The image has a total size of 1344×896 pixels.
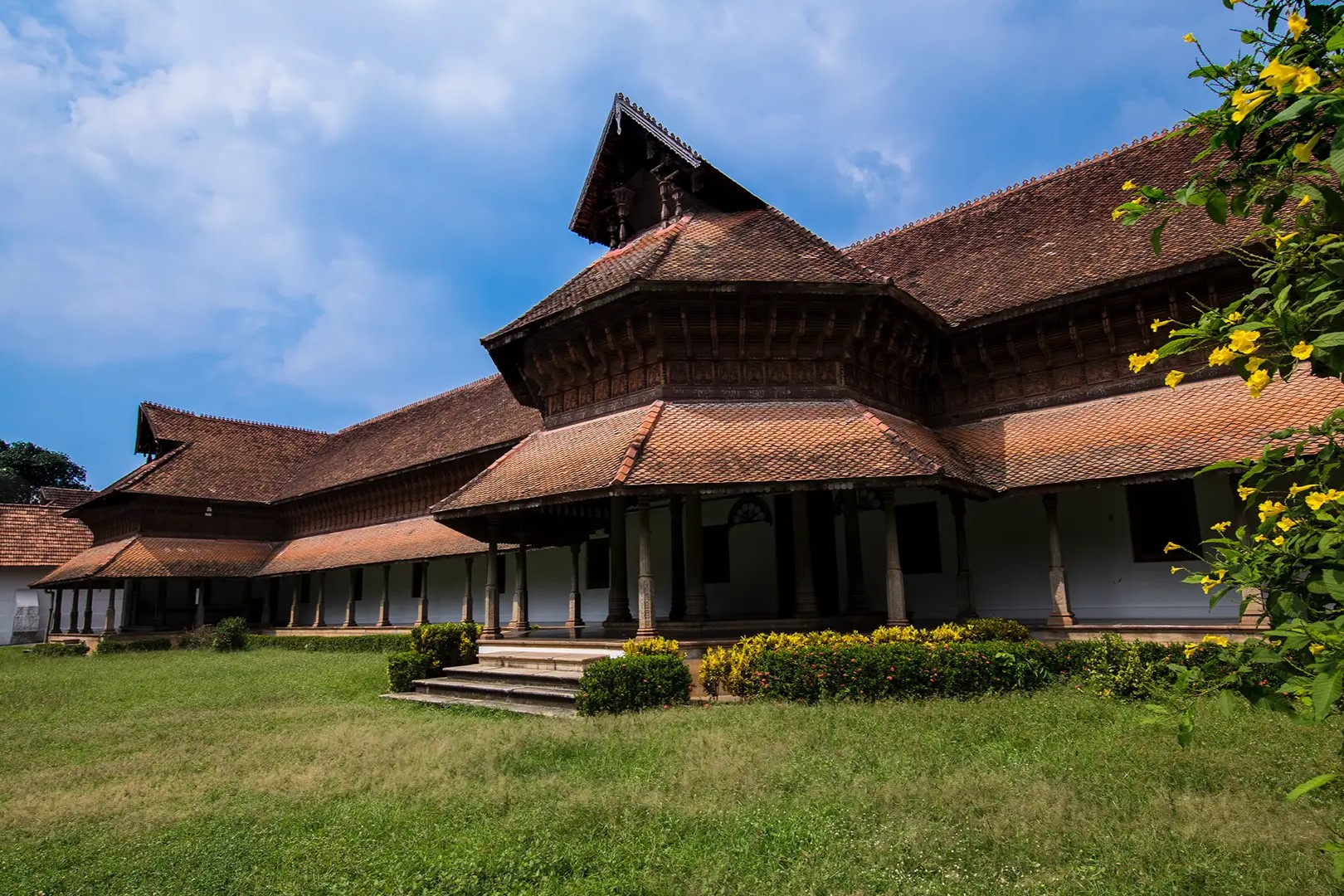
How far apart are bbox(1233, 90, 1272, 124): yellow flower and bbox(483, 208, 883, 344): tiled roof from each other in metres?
11.2

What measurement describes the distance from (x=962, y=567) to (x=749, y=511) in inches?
183

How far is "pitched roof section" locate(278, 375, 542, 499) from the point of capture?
84.5 feet

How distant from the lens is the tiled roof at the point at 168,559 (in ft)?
97.7

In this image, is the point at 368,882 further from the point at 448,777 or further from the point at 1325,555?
the point at 1325,555

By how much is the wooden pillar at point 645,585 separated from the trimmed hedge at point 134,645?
24.3 metres

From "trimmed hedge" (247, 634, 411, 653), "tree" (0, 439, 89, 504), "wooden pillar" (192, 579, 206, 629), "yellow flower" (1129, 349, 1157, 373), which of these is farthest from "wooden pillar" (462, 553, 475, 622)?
"tree" (0, 439, 89, 504)

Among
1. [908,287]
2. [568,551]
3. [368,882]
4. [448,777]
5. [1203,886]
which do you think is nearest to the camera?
[1203,886]

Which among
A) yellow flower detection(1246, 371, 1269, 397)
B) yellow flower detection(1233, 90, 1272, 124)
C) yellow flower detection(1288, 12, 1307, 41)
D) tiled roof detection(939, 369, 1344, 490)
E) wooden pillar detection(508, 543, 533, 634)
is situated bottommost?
wooden pillar detection(508, 543, 533, 634)

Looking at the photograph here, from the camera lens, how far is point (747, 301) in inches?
541

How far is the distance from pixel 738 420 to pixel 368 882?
30.8 feet

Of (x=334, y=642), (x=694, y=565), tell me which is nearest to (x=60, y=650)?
(x=334, y=642)

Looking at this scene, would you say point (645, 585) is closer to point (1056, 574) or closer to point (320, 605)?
point (1056, 574)

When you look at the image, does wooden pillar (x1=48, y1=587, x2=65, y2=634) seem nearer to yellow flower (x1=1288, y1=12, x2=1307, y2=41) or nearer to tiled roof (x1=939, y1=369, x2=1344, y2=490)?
tiled roof (x1=939, y1=369, x2=1344, y2=490)

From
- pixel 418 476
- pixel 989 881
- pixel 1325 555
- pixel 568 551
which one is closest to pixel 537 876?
pixel 989 881
